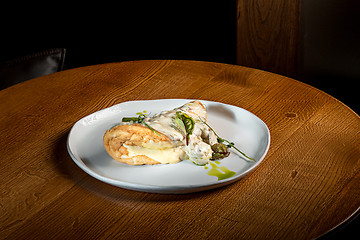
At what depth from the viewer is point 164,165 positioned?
1.17m

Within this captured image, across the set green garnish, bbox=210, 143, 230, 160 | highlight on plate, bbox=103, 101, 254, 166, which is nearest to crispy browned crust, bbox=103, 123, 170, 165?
highlight on plate, bbox=103, 101, 254, 166

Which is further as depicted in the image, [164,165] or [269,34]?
[269,34]

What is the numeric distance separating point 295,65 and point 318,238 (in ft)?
7.23

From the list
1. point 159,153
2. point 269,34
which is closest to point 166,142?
point 159,153

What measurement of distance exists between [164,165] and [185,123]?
0.14 metres

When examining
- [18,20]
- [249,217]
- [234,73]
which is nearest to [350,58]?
[234,73]

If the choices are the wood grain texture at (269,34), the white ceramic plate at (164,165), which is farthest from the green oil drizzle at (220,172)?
the wood grain texture at (269,34)

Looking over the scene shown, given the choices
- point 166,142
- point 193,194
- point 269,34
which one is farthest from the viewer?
point 269,34

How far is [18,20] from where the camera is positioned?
317cm

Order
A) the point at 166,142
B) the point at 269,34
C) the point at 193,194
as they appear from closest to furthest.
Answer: the point at 193,194, the point at 166,142, the point at 269,34

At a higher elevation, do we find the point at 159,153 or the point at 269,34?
the point at 159,153

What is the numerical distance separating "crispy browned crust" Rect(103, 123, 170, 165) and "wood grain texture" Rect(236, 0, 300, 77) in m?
1.97

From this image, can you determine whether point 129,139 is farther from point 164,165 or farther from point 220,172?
point 220,172

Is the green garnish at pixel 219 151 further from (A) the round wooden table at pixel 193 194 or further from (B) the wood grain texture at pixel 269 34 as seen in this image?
(B) the wood grain texture at pixel 269 34
